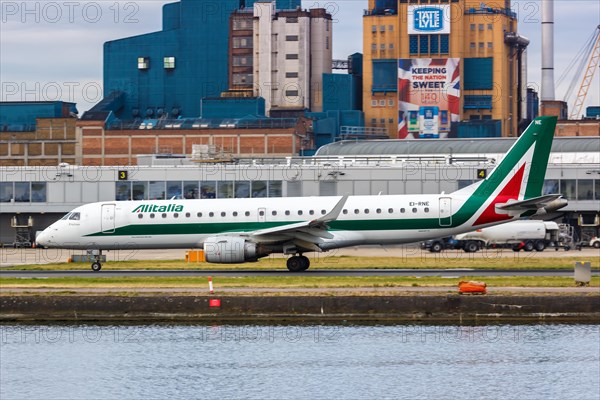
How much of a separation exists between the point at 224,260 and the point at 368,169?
40.2m

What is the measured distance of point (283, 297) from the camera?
47438mm

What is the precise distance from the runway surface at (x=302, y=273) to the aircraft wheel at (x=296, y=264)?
497 millimetres

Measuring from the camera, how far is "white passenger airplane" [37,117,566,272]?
201ft

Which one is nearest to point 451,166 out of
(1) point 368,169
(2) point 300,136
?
(1) point 368,169

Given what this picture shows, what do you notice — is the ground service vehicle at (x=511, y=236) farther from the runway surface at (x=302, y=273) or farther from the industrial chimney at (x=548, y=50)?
the industrial chimney at (x=548, y=50)

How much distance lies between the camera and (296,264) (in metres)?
61.8

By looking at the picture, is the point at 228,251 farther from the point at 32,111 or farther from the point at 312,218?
the point at 32,111

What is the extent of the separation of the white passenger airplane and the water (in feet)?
48.5

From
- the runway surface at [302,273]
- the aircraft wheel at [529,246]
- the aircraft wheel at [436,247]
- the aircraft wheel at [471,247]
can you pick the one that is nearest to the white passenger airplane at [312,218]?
the runway surface at [302,273]

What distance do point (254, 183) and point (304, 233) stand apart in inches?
1537

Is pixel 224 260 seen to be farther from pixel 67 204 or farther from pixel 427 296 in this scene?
pixel 67 204

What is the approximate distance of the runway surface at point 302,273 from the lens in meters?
58.4

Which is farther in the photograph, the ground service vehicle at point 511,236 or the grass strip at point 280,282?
the ground service vehicle at point 511,236

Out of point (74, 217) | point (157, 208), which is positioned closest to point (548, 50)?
point (157, 208)
